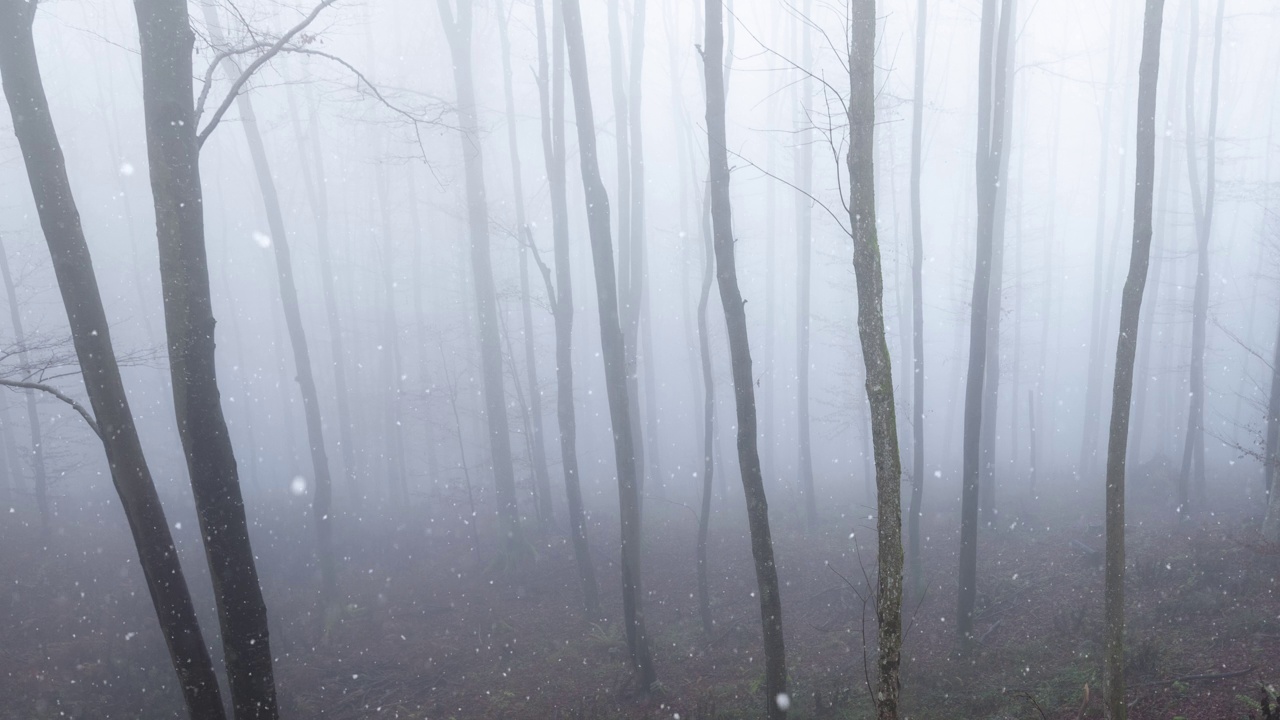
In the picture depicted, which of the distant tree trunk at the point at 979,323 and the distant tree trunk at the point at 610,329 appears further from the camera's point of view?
the distant tree trunk at the point at 979,323

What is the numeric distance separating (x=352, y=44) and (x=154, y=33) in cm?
2543

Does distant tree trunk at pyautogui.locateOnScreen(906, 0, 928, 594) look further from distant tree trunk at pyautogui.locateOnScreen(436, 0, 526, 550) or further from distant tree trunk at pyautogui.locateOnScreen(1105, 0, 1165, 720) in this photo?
distant tree trunk at pyautogui.locateOnScreen(436, 0, 526, 550)

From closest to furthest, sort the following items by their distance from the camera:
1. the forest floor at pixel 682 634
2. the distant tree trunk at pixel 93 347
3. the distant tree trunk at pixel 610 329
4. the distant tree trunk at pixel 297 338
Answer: the distant tree trunk at pixel 93 347, the forest floor at pixel 682 634, the distant tree trunk at pixel 610 329, the distant tree trunk at pixel 297 338

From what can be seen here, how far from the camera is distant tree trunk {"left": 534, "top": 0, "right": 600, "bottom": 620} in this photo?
11.7m

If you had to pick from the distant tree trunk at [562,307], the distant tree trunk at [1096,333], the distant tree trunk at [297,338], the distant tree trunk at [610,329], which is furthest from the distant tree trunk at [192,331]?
the distant tree trunk at [1096,333]

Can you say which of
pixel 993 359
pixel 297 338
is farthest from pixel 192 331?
pixel 993 359

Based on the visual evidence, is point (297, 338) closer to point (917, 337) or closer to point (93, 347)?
point (93, 347)

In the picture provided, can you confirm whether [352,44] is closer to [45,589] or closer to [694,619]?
[45,589]

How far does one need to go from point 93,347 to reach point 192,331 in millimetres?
1616

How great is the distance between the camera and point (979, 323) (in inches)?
360

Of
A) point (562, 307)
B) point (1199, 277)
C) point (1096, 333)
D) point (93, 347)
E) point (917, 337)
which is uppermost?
point (93, 347)

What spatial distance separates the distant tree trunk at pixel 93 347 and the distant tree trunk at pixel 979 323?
30.5 feet

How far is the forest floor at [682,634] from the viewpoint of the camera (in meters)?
7.78

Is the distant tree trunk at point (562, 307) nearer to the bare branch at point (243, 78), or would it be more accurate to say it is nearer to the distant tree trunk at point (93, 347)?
the bare branch at point (243, 78)
